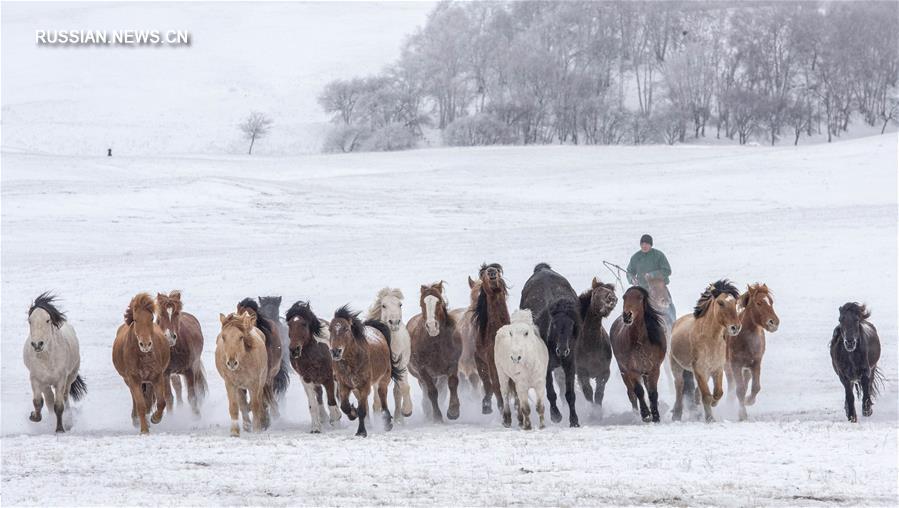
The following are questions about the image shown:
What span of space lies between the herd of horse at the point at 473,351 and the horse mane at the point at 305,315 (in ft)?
0.05

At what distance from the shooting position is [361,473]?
931 cm

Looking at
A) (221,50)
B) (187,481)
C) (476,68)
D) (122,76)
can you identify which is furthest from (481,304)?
(221,50)

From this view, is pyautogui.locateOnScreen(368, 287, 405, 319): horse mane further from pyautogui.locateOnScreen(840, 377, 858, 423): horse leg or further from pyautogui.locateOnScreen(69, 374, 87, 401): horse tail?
pyautogui.locateOnScreen(840, 377, 858, 423): horse leg

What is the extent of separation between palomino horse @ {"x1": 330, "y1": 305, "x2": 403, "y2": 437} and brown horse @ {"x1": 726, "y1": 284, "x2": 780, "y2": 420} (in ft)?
12.6

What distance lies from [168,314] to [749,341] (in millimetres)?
6362

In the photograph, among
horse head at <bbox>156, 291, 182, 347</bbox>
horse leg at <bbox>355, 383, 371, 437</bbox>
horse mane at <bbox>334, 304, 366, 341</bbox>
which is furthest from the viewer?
horse head at <bbox>156, 291, 182, 347</bbox>

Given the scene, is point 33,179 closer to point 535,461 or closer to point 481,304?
point 481,304

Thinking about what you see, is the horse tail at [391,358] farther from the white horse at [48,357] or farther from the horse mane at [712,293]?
the white horse at [48,357]

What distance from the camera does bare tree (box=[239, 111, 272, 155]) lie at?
7469 cm

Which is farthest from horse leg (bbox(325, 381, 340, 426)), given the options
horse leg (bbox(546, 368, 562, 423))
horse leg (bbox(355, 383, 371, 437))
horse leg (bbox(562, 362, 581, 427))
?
horse leg (bbox(562, 362, 581, 427))

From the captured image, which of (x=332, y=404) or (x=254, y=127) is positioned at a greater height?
(x=254, y=127)

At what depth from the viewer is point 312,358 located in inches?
492

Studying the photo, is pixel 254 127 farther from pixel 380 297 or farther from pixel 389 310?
pixel 389 310

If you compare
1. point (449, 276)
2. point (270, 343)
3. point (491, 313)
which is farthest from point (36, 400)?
point (449, 276)
